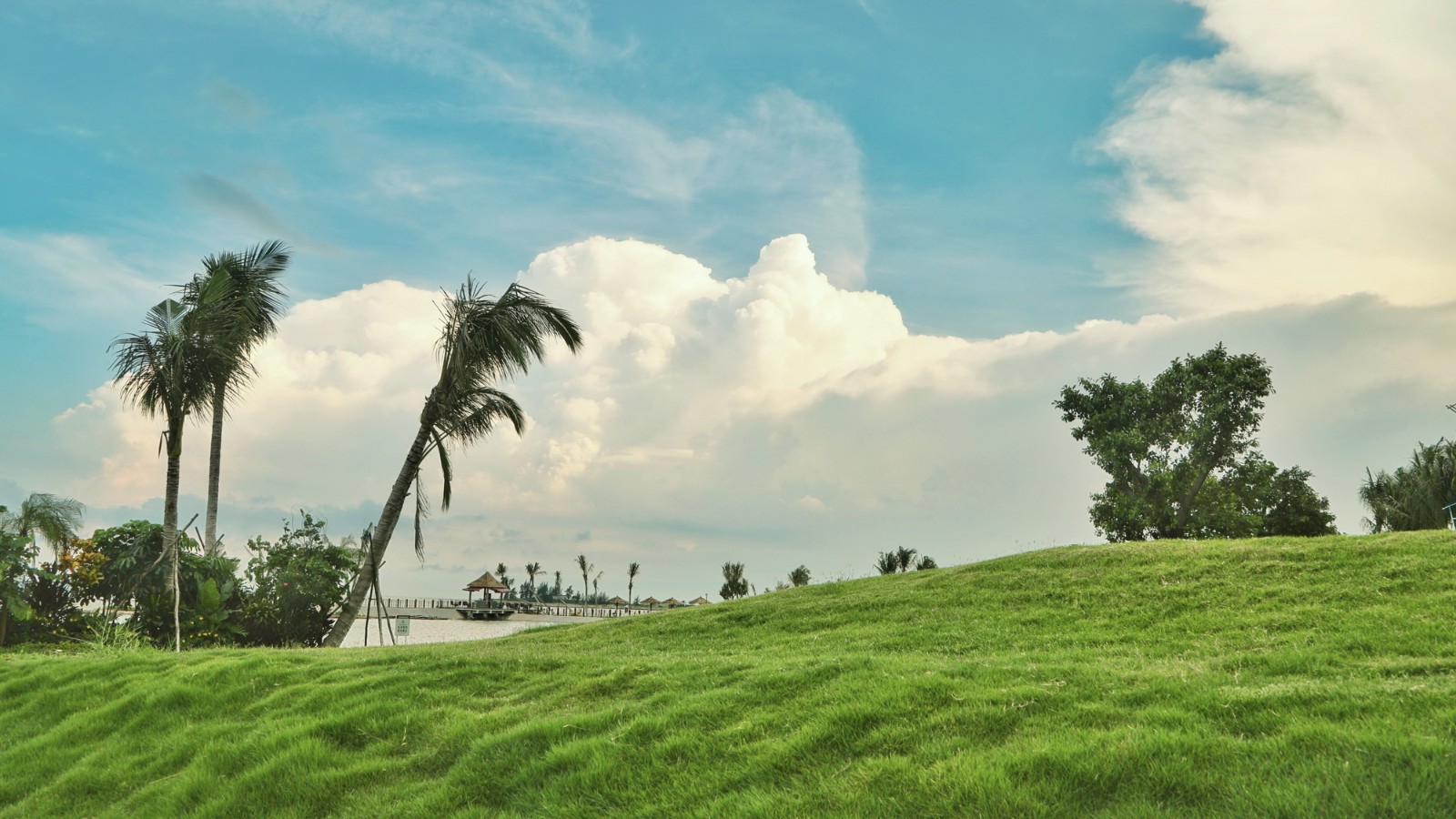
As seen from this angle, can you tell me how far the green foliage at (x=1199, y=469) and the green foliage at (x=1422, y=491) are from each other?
8.08 meters

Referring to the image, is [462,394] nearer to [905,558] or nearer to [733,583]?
[905,558]

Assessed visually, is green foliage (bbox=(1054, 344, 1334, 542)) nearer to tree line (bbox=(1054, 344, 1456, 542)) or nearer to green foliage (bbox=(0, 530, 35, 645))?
tree line (bbox=(1054, 344, 1456, 542))

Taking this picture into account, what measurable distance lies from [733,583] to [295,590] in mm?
35107

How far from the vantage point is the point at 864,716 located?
6.12 m

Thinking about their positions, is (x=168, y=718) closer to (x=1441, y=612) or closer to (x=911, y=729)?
(x=911, y=729)

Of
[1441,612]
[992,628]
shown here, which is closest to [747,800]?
[992,628]

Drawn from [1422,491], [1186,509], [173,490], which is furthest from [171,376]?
[1422,491]

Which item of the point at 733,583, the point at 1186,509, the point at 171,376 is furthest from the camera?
the point at 733,583

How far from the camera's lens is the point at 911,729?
5.84m

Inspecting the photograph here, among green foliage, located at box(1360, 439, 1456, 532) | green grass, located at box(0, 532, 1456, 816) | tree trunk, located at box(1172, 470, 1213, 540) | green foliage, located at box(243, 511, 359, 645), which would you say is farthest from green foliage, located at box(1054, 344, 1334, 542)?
green foliage, located at box(243, 511, 359, 645)

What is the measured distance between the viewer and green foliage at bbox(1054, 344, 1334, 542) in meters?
34.3

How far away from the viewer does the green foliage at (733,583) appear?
51.5m

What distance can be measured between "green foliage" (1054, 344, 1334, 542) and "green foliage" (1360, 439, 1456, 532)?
808cm

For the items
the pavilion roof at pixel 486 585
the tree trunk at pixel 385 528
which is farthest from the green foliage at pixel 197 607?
the pavilion roof at pixel 486 585
